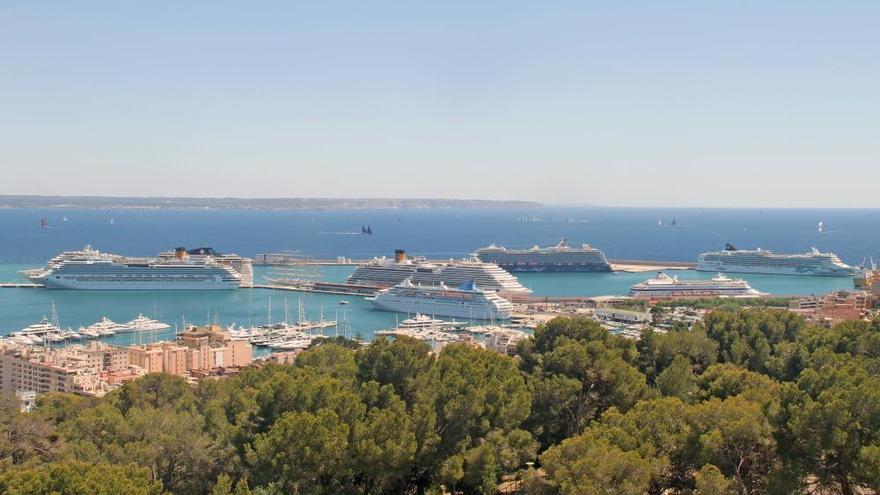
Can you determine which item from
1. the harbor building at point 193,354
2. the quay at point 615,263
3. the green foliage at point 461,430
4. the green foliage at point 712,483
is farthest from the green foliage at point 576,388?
the quay at point 615,263

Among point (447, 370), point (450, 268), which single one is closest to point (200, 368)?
point (447, 370)

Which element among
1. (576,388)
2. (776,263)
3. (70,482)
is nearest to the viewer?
(70,482)

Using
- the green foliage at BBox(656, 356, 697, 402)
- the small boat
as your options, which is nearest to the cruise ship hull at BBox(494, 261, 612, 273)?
the small boat

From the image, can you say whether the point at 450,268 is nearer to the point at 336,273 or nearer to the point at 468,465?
the point at 336,273

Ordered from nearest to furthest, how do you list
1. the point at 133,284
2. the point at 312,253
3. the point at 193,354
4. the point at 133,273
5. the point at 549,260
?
1. the point at 193,354
2. the point at 133,284
3. the point at 133,273
4. the point at 549,260
5. the point at 312,253

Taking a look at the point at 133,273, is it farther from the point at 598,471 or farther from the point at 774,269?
the point at 598,471

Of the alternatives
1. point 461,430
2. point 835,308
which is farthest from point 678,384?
point 835,308

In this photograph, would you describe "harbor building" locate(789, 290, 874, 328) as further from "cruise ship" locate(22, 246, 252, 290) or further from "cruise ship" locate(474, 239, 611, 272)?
"cruise ship" locate(22, 246, 252, 290)
